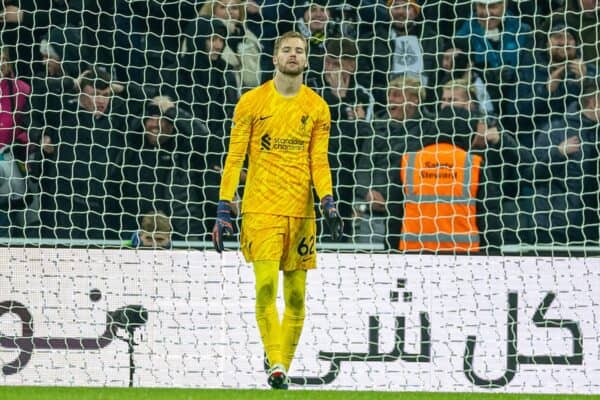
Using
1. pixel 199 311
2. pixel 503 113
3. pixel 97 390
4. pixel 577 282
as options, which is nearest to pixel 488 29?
pixel 503 113

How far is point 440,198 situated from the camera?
10094mm

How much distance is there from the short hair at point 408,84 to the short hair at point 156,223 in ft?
6.57

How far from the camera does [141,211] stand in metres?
10.4

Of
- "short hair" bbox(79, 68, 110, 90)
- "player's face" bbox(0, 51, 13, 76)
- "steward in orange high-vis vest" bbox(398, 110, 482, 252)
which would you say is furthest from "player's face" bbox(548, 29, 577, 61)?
"player's face" bbox(0, 51, 13, 76)

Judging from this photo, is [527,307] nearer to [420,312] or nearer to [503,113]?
[420,312]

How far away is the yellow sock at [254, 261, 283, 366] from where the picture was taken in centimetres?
771

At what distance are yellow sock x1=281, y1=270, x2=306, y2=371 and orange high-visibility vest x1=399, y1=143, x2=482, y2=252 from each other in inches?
79.7

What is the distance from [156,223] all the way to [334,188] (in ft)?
4.72

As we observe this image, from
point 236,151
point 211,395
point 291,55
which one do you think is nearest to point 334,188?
point 236,151

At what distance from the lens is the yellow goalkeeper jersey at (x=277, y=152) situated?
782 cm

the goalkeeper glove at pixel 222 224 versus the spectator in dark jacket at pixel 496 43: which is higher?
the spectator in dark jacket at pixel 496 43

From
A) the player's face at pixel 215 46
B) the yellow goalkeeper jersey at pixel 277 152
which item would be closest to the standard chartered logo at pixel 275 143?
the yellow goalkeeper jersey at pixel 277 152

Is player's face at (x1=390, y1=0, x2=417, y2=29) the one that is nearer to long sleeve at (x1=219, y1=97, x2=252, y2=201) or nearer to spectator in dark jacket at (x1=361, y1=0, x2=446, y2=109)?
spectator in dark jacket at (x1=361, y1=0, x2=446, y2=109)

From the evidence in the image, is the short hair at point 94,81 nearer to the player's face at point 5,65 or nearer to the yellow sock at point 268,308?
the player's face at point 5,65
